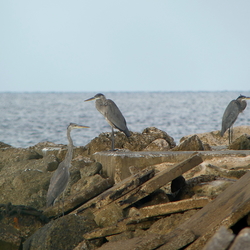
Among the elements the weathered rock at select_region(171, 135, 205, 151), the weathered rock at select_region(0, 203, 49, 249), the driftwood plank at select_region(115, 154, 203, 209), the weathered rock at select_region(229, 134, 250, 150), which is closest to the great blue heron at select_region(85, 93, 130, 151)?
the weathered rock at select_region(171, 135, 205, 151)

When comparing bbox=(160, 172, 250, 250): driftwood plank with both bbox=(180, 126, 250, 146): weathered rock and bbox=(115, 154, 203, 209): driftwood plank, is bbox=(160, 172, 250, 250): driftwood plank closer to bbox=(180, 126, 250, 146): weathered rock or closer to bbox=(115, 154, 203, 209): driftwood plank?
bbox=(115, 154, 203, 209): driftwood plank

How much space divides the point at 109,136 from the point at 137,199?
4384 mm

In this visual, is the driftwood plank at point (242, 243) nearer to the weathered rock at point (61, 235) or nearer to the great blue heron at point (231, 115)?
the weathered rock at point (61, 235)

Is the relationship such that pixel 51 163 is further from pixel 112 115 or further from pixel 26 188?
pixel 112 115

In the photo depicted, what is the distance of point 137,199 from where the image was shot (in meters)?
Result: 5.62

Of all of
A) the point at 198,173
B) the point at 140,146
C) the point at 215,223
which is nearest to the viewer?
the point at 215,223

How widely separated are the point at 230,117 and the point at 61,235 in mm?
7650

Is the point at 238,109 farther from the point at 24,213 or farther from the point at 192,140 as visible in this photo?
the point at 24,213

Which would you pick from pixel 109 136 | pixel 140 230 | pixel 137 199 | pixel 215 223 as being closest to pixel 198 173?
pixel 137 199

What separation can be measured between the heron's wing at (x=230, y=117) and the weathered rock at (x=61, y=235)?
270 inches

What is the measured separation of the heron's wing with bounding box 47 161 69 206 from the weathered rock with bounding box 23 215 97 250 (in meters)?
1.20

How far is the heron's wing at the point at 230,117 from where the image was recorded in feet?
38.0

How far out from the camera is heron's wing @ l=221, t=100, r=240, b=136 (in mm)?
11570

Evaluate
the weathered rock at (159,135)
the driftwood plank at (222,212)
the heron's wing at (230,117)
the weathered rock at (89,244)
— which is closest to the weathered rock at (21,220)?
the weathered rock at (89,244)
